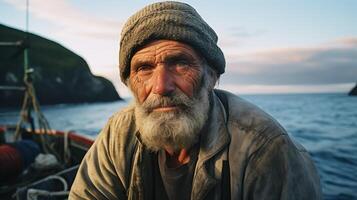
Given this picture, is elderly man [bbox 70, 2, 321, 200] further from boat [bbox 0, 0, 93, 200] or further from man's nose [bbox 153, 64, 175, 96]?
boat [bbox 0, 0, 93, 200]

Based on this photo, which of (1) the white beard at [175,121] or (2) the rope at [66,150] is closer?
(1) the white beard at [175,121]

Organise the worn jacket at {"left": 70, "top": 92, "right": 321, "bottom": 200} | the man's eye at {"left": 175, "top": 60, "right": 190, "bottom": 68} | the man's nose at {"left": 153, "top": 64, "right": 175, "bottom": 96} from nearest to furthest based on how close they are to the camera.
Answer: the worn jacket at {"left": 70, "top": 92, "right": 321, "bottom": 200}, the man's nose at {"left": 153, "top": 64, "right": 175, "bottom": 96}, the man's eye at {"left": 175, "top": 60, "right": 190, "bottom": 68}

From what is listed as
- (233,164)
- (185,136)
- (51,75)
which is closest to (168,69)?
(185,136)

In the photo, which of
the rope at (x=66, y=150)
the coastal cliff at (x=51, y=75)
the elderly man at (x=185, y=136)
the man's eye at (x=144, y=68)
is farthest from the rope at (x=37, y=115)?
the coastal cliff at (x=51, y=75)

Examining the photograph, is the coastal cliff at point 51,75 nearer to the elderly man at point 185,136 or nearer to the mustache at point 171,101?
the elderly man at point 185,136

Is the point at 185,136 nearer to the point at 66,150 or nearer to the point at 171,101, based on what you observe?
the point at 171,101

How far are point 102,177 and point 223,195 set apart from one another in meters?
1.10

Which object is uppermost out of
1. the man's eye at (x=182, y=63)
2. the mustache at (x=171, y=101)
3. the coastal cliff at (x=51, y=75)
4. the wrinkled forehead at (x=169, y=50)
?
the wrinkled forehead at (x=169, y=50)

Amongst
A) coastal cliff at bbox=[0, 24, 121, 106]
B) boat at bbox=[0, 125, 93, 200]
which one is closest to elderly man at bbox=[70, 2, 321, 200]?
boat at bbox=[0, 125, 93, 200]

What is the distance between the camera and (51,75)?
8794 centimetres

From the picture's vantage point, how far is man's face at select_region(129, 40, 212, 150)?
2.46 m

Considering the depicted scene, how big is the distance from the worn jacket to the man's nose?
0.43 meters

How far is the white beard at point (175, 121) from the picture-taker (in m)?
2.46

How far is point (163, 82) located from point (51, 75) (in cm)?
9204
